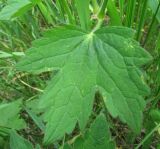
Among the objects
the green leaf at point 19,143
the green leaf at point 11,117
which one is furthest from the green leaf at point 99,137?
the green leaf at point 11,117

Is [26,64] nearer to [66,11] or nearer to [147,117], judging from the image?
[66,11]

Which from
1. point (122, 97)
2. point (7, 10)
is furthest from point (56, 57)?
point (7, 10)

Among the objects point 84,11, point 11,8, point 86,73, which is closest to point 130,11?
point 84,11

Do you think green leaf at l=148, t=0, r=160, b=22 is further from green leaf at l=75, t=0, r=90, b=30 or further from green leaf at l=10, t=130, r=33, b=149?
green leaf at l=10, t=130, r=33, b=149

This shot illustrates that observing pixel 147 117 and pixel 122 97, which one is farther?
pixel 147 117

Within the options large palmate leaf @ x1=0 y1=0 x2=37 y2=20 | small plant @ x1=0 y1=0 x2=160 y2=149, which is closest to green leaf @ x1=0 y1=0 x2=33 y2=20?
large palmate leaf @ x1=0 y1=0 x2=37 y2=20

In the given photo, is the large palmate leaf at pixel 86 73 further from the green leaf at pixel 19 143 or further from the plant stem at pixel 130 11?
the plant stem at pixel 130 11
